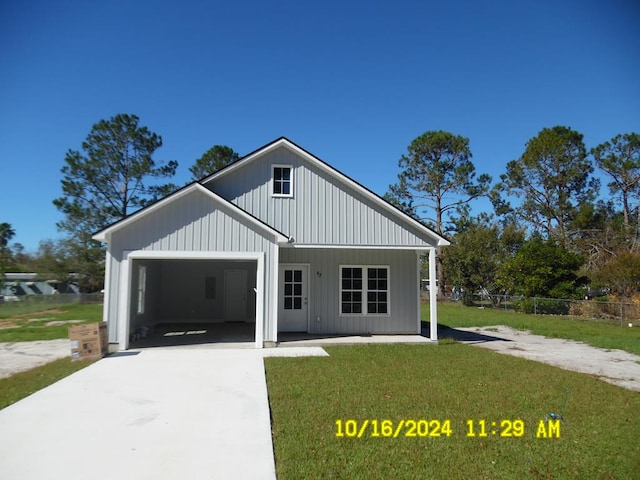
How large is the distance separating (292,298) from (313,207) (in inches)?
123

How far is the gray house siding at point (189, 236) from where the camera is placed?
10.1 metres

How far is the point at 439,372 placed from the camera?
820 cm

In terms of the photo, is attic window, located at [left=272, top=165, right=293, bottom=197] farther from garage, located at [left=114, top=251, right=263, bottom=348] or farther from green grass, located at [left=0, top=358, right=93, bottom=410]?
green grass, located at [left=0, top=358, right=93, bottom=410]

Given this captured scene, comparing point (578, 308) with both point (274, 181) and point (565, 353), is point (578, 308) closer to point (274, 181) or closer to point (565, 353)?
point (565, 353)

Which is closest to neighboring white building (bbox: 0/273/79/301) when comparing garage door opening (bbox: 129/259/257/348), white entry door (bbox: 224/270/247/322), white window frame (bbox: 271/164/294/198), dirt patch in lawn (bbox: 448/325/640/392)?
garage door opening (bbox: 129/259/257/348)

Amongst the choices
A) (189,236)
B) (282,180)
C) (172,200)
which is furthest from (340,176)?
(172,200)

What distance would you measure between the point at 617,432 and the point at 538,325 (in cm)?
1420

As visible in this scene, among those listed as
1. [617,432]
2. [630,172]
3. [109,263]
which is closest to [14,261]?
[109,263]

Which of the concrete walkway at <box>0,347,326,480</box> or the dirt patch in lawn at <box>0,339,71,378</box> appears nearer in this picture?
the concrete walkway at <box>0,347,326,480</box>

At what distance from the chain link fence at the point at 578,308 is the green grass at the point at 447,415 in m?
12.4

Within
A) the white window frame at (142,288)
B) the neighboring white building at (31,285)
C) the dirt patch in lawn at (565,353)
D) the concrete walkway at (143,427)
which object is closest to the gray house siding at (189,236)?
the concrete walkway at (143,427)

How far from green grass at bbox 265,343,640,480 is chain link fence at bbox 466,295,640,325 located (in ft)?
40.7

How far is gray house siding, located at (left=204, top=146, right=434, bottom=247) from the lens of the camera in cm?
1205

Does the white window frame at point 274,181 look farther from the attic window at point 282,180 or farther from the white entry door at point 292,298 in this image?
the white entry door at point 292,298
